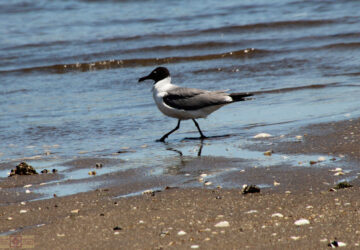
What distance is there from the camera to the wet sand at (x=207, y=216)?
4.13 meters

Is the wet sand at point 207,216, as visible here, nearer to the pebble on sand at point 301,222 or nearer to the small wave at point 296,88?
the pebble on sand at point 301,222

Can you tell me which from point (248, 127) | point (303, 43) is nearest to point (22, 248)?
point (248, 127)

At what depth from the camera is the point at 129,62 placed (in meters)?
15.9

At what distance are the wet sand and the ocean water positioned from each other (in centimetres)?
133

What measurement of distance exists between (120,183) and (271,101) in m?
4.66

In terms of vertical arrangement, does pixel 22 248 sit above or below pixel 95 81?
above

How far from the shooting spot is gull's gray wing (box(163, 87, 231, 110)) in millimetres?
8375

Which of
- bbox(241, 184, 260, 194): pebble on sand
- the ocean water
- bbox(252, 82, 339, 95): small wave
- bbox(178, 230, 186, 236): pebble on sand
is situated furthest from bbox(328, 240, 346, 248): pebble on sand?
bbox(252, 82, 339, 95): small wave

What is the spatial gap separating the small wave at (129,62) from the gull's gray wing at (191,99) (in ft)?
22.8

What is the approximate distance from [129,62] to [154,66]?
716 millimetres

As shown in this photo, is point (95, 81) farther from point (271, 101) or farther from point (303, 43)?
point (303, 43)

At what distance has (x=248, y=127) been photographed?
329 inches

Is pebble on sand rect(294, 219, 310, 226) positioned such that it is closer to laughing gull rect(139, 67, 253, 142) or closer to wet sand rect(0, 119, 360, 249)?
wet sand rect(0, 119, 360, 249)

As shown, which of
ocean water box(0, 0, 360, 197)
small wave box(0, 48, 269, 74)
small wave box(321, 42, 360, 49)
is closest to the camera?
ocean water box(0, 0, 360, 197)
